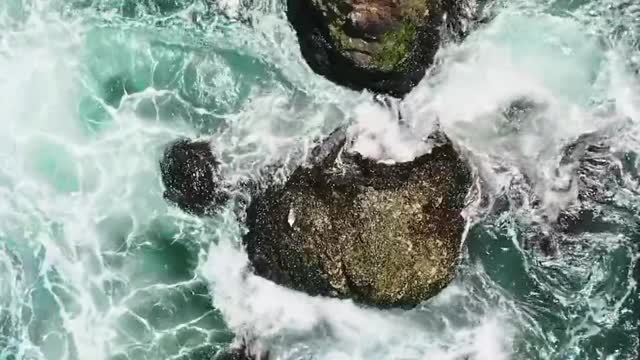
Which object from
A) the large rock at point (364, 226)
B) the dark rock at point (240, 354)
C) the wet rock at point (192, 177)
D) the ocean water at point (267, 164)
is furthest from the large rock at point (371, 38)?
the dark rock at point (240, 354)

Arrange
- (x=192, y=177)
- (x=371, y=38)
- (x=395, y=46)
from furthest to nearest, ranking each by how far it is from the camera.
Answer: (x=192, y=177) → (x=395, y=46) → (x=371, y=38)

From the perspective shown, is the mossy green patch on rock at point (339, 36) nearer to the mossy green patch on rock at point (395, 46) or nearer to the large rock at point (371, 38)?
the large rock at point (371, 38)

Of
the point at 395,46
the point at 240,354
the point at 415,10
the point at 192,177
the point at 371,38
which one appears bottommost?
the point at 240,354

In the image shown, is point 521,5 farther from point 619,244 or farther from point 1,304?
point 1,304

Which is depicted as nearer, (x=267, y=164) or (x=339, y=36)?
(x=339, y=36)

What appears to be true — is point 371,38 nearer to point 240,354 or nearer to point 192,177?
point 192,177

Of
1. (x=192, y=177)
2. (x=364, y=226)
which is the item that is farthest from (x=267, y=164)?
(x=364, y=226)
